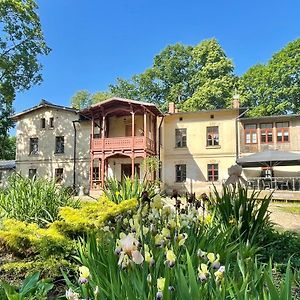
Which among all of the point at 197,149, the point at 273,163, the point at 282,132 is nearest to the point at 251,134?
the point at 282,132

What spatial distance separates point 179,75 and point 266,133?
19703 millimetres

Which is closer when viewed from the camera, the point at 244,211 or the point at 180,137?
the point at 244,211

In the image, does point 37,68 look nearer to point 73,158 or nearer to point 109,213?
point 73,158

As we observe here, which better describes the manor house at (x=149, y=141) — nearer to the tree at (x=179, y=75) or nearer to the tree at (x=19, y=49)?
the tree at (x=19, y=49)

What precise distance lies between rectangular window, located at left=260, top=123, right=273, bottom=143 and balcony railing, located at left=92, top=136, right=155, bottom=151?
8.32 metres

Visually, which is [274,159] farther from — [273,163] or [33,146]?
[33,146]

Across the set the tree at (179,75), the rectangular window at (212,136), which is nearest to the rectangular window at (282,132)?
the rectangular window at (212,136)

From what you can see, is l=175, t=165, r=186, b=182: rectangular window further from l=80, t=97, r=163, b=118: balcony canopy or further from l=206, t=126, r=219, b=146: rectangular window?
l=80, t=97, r=163, b=118: balcony canopy

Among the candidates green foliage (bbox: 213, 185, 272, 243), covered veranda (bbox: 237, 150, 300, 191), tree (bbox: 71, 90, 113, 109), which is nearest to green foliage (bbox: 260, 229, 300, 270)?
green foliage (bbox: 213, 185, 272, 243)

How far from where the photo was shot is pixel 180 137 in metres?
27.2

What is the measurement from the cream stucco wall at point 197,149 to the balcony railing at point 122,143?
2908 mm

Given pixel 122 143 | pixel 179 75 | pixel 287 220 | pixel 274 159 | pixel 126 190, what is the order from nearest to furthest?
pixel 126 190 → pixel 287 220 → pixel 274 159 → pixel 122 143 → pixel 179 75

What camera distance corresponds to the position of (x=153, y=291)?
1.76 m

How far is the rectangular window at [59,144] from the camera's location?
90.4 feet
